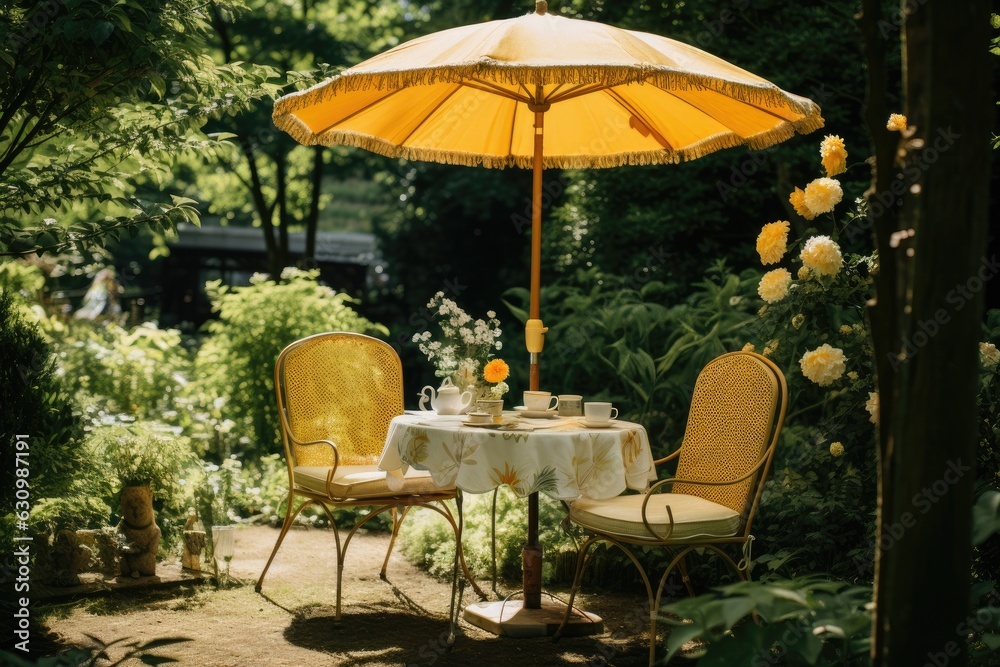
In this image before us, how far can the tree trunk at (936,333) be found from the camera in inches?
70.0

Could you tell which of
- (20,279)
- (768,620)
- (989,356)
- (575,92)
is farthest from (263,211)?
(768,620)

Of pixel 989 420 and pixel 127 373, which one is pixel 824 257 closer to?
pixel 989 420

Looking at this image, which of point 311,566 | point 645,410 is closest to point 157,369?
point 311,566

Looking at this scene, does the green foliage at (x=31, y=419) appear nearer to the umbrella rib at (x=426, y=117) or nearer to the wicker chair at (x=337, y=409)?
the wicker chair at (x=337, y=409)

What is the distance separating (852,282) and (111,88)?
3.37 m

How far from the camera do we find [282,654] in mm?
3684

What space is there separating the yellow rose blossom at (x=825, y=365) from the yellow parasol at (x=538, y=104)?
3.26 feet

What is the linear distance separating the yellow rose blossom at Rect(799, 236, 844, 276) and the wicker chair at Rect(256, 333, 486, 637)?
1.93 metres

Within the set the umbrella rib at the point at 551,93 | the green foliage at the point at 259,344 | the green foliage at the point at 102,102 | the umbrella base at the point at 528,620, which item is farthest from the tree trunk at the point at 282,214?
the umbrella base at the point at 528,620

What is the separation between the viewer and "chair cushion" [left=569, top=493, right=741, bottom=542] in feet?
11.8

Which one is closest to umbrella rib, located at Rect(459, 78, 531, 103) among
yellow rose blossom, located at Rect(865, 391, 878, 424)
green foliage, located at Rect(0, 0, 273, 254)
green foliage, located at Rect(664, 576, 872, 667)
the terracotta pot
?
green foliage, located at Rect(0, 0, 273, 254)

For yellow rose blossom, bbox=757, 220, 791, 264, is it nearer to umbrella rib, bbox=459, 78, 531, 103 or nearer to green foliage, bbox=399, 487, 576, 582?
umbrella rib, bbox=459, 78, 531, 103

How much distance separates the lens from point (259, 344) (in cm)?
735

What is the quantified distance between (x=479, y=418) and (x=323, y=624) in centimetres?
119
